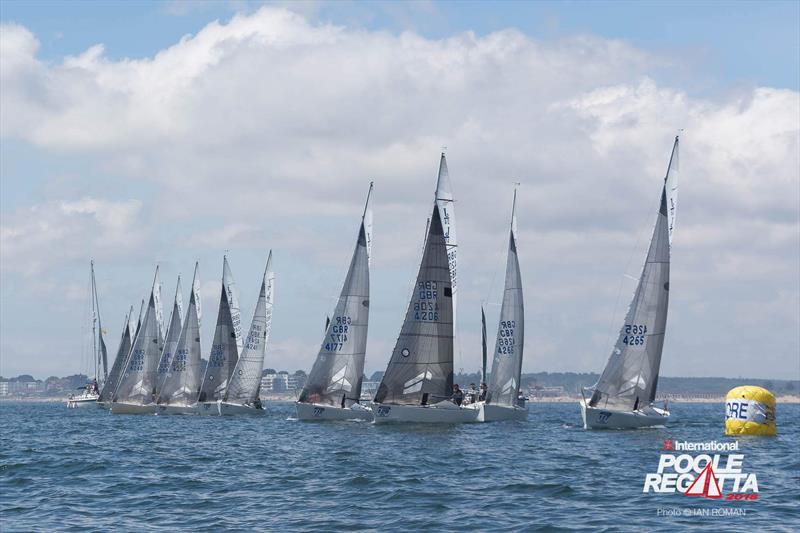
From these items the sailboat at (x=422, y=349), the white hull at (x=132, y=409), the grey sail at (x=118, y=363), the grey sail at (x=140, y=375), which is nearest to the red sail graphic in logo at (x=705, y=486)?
the sailboat at (x=422, y=349)

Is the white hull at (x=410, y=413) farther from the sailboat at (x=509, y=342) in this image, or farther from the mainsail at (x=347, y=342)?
the sailboat at (x=509, y=342)

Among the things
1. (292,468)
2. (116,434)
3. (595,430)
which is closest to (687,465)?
(292,468)

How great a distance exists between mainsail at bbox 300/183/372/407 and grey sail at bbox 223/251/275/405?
15.4m

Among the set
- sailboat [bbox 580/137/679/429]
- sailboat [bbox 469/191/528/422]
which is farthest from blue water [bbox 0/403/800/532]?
sailboat [bbox 469/191/528/422]

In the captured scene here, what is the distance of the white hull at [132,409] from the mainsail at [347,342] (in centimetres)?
2771

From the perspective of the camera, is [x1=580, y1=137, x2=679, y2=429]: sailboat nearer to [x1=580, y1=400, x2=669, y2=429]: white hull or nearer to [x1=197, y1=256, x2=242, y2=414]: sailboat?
[x1=580, y1=400, x2=669, y2=429]: white hull

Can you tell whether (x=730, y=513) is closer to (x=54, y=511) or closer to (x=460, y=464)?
(x=460, y=464)

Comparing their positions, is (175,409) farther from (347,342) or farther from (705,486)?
(705,486)

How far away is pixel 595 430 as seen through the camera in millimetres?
52094

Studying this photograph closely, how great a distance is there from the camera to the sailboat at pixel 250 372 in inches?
2876

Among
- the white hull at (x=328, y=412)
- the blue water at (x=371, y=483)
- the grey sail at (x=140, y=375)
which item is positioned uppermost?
the grey sail at (x=140, y=375)

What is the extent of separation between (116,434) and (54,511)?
30.0 m

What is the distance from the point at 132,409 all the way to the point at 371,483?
57.4m

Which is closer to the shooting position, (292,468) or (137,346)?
(292,468)
